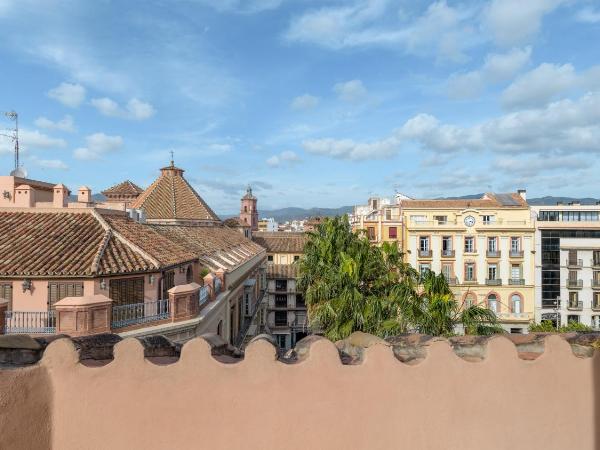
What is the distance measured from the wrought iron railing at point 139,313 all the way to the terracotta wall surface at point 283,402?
8070 mm

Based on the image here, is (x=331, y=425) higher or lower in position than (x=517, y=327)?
higher

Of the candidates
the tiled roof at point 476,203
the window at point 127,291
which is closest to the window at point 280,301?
the tiled roof at point 476,203

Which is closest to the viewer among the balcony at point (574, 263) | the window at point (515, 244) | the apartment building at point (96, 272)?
the apartment building at point (96, 272)

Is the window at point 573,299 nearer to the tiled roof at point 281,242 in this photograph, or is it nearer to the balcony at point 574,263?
the balcony at point 574,263

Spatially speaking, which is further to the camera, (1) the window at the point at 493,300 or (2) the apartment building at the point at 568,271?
(1) the window at the point at 493,300

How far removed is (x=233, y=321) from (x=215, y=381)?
1626cm

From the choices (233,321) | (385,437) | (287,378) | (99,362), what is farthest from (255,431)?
(233,321)

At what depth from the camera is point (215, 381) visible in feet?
12.1

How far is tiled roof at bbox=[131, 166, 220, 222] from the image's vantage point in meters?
29.4

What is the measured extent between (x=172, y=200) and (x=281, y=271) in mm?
20216

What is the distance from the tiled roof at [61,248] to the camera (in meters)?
12.0

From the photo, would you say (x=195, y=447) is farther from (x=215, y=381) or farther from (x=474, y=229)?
(x=474, y=229)

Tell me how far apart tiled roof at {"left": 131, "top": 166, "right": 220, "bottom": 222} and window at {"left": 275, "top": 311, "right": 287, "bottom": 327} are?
58.9 ft

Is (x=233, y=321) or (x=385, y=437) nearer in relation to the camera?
(x=385, y=437)
